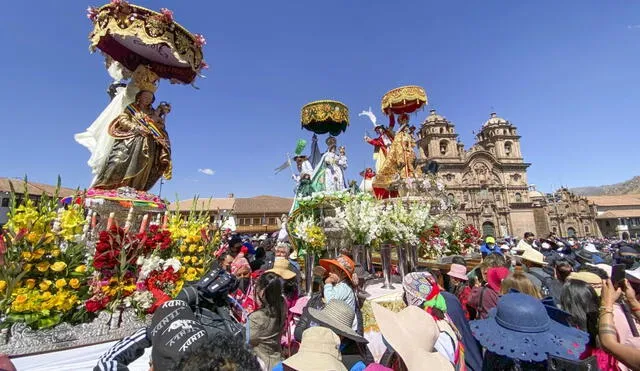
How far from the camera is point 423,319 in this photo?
1922 mm

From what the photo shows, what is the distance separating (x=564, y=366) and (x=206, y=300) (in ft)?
8.12

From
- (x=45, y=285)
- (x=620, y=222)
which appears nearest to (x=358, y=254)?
(x=45, y=285)

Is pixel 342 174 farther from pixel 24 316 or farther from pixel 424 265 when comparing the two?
pixel 24 316

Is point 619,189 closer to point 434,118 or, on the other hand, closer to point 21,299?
point 434,118

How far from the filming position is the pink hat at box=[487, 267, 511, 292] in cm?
390

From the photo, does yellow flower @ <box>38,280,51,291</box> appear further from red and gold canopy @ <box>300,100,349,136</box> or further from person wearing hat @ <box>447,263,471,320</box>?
red and gold canopy @ <box>300,100,349,136</box>

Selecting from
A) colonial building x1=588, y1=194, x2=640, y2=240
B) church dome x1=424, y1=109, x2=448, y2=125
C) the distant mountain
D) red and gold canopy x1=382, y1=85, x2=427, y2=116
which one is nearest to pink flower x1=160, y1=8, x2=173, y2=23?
red and gold canopy x1=382, y1=85, x2=427, y2=116

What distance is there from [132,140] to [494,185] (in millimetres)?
57889

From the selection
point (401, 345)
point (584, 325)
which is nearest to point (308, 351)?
point (401, 345)

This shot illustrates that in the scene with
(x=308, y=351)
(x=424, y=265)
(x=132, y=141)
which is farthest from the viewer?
(x=424, y=265)

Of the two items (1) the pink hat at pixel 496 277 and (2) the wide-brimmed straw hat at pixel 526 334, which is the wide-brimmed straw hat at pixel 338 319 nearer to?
(2) the wide-brimmed straw hat at pixel 526 334

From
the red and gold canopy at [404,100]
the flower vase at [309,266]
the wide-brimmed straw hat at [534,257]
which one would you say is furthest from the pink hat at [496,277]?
the red and gold canopy at [404,100]

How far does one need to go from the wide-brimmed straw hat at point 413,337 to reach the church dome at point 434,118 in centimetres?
5733

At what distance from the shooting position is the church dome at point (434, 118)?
5420 cm
